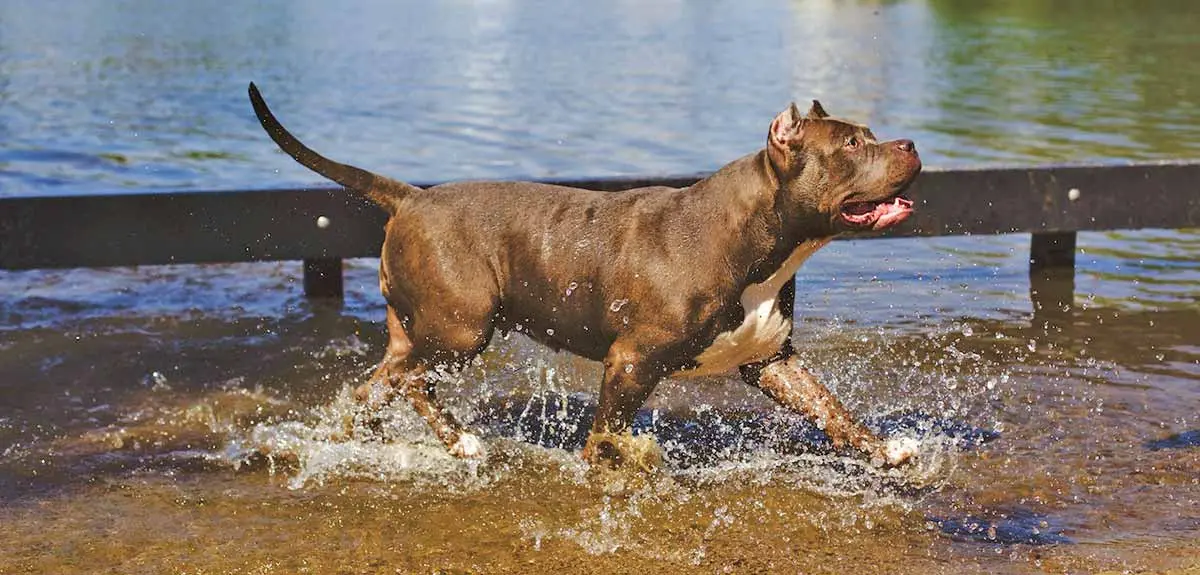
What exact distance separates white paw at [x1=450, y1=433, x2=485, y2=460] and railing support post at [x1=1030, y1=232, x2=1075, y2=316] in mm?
4552

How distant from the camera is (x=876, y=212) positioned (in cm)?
584

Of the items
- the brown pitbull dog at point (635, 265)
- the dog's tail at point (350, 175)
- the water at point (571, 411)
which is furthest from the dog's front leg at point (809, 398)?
the dog's tail at point (350, 175)

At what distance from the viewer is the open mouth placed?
5789 millimetres

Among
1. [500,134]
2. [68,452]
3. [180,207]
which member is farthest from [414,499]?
[500,134]

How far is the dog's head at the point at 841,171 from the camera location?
5.80 metres

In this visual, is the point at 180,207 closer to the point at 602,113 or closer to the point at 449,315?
the point at 449,315

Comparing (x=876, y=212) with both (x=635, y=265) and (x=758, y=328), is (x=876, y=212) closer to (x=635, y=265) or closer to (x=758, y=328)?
(x=758, y=328)

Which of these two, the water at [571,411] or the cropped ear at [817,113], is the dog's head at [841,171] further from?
the water at [571,411]

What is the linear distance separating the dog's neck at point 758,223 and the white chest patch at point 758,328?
5cm

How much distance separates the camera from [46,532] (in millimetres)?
5879

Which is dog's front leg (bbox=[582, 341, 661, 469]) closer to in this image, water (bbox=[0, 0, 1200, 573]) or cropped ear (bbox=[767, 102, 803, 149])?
water (bbox=[0, 0, 1200, 573])

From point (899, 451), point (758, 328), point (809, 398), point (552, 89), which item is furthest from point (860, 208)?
point (552, 89)

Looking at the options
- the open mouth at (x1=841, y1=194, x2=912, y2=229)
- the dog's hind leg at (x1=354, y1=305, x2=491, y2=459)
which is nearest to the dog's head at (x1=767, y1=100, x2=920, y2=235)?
the open mouth at (x1=841, y1=194, x2=912, y2=229)

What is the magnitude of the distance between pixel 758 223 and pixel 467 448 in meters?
1.67
